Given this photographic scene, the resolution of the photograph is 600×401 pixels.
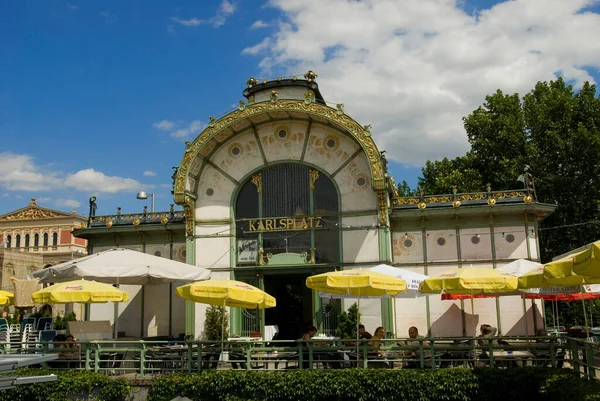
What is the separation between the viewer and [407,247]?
67.7 feet

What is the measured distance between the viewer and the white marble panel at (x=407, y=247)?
2052cm

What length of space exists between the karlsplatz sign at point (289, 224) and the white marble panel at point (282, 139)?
2.25m

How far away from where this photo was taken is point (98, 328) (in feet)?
52.7

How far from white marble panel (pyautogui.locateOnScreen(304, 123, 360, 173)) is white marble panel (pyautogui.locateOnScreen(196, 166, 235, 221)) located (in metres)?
3.20

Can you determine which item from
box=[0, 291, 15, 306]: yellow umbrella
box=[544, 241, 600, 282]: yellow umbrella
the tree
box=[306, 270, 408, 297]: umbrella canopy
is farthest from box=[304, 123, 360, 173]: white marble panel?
the tree

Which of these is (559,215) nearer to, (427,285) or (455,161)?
(455,161)

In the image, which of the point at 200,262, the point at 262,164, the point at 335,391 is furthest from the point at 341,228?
the point at 335,391

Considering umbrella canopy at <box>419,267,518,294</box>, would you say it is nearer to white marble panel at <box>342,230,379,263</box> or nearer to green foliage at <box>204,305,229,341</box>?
white marble panel at <box>342,230,379,263</box>

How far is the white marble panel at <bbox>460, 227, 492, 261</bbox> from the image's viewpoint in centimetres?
2016

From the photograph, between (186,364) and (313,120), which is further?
(313,120)

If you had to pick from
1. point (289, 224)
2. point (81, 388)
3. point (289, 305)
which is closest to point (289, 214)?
point (289, 224)

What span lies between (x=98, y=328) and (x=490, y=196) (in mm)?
13710

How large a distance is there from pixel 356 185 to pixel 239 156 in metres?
4.50

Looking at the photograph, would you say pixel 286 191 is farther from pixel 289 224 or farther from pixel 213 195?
pixel 213 195
